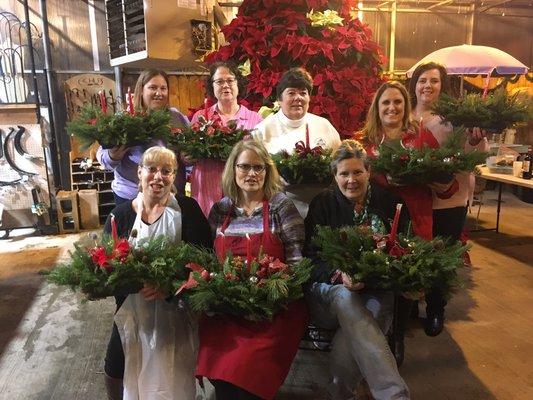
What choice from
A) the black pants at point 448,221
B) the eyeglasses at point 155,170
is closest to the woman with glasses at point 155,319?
the eyeglasses at point 155,170

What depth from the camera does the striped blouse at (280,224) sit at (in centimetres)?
202

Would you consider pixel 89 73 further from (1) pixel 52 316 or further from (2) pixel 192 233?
(2) pixel 192 233

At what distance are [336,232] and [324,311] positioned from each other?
0.39 m

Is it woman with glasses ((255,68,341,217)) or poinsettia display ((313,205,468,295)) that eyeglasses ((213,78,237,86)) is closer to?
woman with glasses ((255,68,341,217))

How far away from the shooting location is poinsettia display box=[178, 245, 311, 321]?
5.32ft

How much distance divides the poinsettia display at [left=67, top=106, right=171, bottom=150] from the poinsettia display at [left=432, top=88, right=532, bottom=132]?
4.54 ft

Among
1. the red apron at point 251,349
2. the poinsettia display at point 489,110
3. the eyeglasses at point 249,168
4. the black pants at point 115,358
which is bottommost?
the black pants at point 115,358

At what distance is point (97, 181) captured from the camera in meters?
5.71

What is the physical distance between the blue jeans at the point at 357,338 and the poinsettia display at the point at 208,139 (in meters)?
0.78

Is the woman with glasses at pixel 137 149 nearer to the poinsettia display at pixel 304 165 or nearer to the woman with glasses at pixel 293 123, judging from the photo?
the woman with glasses at pixel 293 123

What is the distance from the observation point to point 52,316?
10.6 feet

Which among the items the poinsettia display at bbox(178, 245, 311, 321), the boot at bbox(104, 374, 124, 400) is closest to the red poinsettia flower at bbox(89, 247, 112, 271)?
the poinsettia display at bbox(178, 245, 311, 321)

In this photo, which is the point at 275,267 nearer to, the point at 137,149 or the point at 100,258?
the point at 100,258

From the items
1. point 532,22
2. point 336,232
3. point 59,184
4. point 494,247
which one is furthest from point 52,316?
point 532,22
